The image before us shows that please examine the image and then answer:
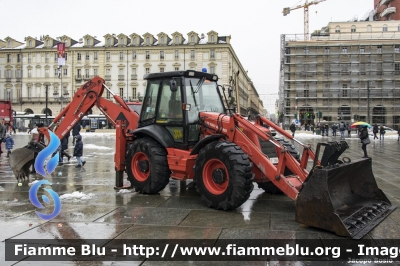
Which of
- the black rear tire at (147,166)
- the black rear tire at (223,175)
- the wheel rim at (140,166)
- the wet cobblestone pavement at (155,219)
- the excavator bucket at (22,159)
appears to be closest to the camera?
the wet cobblestone pavement at (155,219)

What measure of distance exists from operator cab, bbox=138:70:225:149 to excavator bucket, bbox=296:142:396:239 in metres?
2.92

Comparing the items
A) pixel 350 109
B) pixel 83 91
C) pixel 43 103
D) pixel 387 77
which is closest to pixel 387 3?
pixel 387 77

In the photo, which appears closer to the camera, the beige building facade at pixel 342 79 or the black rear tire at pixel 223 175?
the black rear tire at pixel 223 175

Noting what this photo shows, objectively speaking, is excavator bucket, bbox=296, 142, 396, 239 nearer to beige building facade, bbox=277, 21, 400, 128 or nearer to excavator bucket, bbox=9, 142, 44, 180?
excavator bucket, bbox=9, 142, 44, 180

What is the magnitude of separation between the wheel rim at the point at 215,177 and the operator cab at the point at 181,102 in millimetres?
976

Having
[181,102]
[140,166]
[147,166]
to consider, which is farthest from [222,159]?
[140,166]

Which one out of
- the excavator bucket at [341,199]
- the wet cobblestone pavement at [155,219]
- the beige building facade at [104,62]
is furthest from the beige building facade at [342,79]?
the excavator bucket at [341,199]

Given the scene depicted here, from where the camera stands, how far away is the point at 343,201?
635cm

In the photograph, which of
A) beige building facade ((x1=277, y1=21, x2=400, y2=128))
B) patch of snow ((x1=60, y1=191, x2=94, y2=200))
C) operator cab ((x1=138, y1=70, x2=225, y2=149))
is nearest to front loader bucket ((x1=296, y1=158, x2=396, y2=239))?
operator cab ((x1=138, y1=70, x2=225, y2=149))

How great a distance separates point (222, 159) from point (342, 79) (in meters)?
66.5

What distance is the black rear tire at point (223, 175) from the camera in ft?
21.3

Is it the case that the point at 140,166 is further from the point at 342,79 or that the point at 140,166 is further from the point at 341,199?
the point at 342,79

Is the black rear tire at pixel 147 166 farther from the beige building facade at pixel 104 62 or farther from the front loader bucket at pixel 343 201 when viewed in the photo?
the beige building facade at pixel 104 62

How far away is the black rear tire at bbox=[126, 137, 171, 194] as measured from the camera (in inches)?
318
